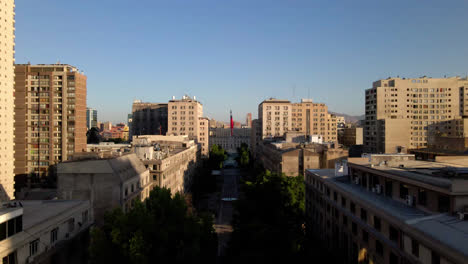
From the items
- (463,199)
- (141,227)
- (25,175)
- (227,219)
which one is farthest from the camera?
(25,175)

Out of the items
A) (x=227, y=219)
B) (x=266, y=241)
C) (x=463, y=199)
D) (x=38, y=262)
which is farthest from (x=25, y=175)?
(x=463, y=199)

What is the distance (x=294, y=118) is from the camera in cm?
15088

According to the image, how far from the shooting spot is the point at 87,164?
38.8 m

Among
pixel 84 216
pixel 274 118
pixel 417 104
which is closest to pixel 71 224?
pixel 84 216

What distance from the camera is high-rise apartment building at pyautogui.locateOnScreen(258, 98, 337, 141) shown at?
477 ft

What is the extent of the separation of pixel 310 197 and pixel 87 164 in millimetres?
29671

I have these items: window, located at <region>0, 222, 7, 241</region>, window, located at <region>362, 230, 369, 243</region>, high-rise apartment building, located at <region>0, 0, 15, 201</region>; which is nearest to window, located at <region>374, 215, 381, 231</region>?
window, located at <region>362, 230, 369, 243</region>

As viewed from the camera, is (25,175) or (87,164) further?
(25,175)

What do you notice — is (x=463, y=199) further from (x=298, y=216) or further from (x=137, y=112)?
(x=137, y=112)

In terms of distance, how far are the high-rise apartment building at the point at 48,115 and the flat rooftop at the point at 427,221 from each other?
7416cm

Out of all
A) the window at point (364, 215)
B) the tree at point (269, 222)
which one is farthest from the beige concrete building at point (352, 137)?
the window at point (364, 215)

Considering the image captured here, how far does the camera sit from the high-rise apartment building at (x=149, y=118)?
188875 mm

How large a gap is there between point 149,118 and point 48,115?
107 meters

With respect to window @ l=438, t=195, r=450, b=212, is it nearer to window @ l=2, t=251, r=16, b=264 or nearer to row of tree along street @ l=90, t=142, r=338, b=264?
row of tree along street @ l=90, t=142, r=338, b=264
